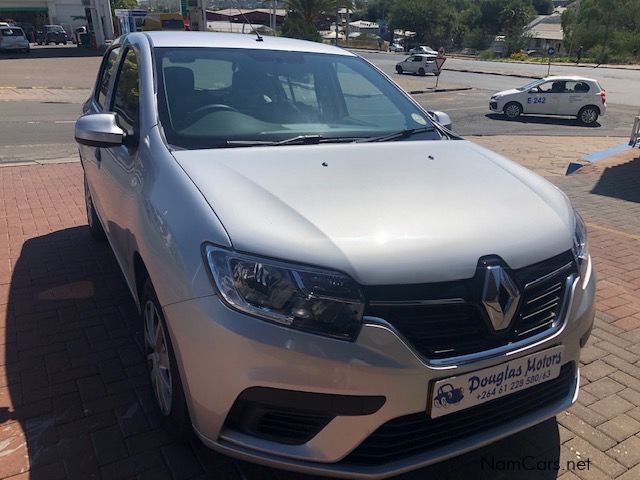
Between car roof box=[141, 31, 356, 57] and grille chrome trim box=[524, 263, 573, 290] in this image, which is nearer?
grille chrome trim box=[524, 263, 573, 290]

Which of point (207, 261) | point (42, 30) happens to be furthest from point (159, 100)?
point (42, 30)

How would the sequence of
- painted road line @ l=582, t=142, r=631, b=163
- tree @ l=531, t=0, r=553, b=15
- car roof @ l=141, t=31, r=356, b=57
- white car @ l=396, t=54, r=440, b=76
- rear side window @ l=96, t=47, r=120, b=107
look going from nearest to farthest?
car roof @ l=141, t=31, r=356, b=57, rear side window @ l=96, t=47, r=120, b=107, painted road line @ l=582, t=142, r=631, b=163, white car @ l=396, t=54, r=440, b=76, tree @ l=531, t=0, r=553, b=15

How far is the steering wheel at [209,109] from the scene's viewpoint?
114 inches

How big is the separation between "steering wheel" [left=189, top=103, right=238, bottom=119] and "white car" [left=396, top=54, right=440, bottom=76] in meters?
34.2

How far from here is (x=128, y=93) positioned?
331 centimetres

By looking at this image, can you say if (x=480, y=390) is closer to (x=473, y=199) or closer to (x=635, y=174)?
(x=473, y=199)

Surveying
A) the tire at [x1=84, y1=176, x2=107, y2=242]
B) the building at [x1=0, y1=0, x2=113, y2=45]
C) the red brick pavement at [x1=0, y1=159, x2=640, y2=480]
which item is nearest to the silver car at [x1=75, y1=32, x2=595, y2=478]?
the red brick pavement at [x1=0, y1=159, x2=640, y2=480]

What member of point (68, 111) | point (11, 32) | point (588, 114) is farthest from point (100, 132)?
point (11, 32)

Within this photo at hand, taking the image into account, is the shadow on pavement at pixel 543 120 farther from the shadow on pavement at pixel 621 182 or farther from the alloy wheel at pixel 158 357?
the alloy wheel at pixel 158 357

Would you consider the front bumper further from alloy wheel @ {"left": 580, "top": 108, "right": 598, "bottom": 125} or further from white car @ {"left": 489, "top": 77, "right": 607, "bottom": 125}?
alloy wheel @ {"left": 580, "top": 108, "right": 598, "bottom": 125}

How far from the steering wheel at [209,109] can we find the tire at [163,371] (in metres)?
0.98

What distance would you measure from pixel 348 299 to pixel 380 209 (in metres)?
0.48

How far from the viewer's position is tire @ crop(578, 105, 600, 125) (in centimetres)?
1764

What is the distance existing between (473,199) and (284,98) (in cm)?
143
